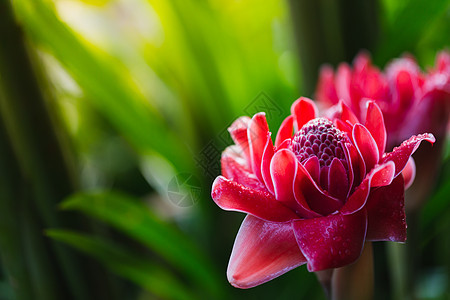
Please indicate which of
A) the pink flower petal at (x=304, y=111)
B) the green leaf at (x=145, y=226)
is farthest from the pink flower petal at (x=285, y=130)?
the green leaf at (x=145, y=226)

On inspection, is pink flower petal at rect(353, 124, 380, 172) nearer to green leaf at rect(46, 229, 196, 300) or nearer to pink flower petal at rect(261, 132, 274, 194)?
pink flower petal at rect(261, 132, 274, 194)

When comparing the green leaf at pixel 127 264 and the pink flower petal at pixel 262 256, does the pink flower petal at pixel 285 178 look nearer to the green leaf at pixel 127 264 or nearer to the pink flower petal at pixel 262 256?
the pink flower petal at pixel 262 256

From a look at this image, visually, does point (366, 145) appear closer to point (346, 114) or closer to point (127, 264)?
point (346, 114)

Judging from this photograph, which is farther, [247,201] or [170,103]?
[170,103]

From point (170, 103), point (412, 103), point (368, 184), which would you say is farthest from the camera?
point (170, 103)

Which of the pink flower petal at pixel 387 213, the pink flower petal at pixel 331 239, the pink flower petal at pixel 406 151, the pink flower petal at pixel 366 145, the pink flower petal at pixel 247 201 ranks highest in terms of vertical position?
the pink flower petal at pixel 247 201

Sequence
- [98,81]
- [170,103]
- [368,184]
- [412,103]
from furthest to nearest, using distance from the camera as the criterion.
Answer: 1. [170,103]
2. [98,81]
3. [412,103]
4. [368,184]

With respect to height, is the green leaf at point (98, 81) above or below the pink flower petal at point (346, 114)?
above

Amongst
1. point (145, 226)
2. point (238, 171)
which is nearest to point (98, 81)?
point (145, 226)
